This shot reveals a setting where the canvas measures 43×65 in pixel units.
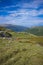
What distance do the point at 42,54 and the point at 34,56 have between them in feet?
8.02

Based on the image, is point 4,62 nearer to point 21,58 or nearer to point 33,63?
point 21,58

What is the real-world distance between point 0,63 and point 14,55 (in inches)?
182

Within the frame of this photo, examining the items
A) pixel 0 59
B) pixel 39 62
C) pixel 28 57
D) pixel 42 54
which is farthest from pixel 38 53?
pixel 0 59

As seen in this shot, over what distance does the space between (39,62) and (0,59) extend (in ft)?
30.5

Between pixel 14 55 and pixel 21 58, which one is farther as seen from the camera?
pixel 14 55

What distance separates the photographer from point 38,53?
3822 centimetres

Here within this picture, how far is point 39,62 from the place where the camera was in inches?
1278

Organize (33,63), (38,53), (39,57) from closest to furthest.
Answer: (33,63) → (39,57) → (38,53)

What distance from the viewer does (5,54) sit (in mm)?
39625

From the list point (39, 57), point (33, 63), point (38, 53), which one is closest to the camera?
point (33, 63)

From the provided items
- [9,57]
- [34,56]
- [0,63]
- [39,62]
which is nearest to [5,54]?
[9,57]

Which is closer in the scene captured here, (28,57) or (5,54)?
(28,57)

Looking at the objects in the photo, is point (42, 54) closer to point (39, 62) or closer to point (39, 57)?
point (39, 57)

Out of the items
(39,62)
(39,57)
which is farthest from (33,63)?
(39,57)
